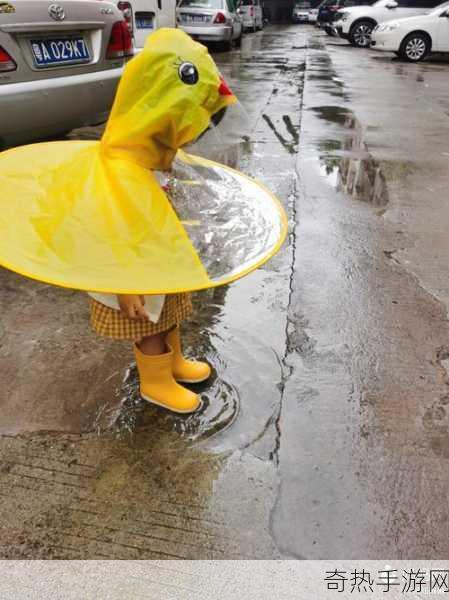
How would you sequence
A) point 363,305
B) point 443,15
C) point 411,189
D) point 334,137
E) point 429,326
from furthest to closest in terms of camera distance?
point 443,15, point 334,137, point 411,189, point 363,305, point 429,326

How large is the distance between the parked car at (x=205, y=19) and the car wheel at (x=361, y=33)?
5.44 m

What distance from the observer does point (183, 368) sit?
7.66 feet

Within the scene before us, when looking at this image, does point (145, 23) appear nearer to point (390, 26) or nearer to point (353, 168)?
point (353, 168)

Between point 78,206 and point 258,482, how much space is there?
1127mm

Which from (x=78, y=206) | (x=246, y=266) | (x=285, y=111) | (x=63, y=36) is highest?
(x=63, y=36)

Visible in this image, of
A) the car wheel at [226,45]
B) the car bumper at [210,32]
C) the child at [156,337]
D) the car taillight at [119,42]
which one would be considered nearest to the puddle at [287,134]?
the car taillight at [119,42]

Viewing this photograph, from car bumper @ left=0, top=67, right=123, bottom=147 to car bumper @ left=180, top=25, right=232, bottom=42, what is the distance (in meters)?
11.3

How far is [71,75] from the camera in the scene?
409 cm

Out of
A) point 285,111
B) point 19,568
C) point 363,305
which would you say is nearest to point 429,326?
point 363,305

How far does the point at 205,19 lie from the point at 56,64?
12.2m

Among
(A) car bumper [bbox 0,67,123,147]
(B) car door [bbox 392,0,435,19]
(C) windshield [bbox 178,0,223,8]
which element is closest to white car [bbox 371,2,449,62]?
(B) car door [bbox 392,0,435,19]

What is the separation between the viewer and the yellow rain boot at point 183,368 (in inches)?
90.9

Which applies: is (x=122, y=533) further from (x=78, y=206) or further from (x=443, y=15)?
(x=443, y=15)

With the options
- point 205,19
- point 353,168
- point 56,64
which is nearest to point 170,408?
point 56,64
